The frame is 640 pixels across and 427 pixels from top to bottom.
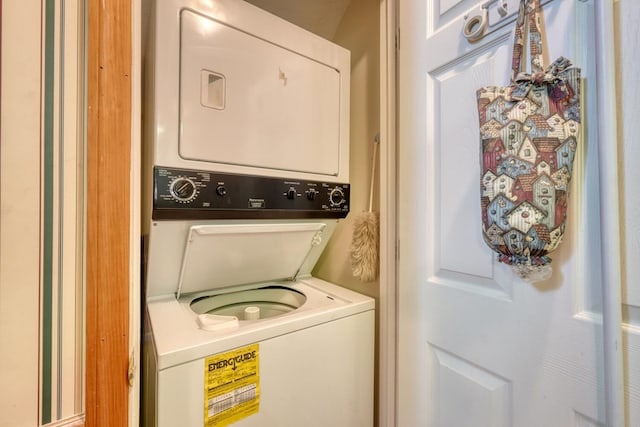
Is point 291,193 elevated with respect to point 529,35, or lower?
lower

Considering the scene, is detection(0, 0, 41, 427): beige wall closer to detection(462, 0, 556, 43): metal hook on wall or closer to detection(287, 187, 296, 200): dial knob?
detection(287, 187, 296, 200): dial knob

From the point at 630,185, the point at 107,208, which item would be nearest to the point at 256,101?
the point at 107,208

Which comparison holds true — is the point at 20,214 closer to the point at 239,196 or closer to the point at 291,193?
the point at 239,196

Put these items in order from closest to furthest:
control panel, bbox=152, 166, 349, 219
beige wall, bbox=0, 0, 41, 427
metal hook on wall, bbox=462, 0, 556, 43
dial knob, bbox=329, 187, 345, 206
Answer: beige wall, bbox=0, 0, 41, 427 → metal hook on wall, bbox=462, 0, 556, 43 → control panel, bbox=152, 166, 349, 219 → dial knob, bbox=329, 187, 345, 206

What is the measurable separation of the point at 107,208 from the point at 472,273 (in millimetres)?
1066

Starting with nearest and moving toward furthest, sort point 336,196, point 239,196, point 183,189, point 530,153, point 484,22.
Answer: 1. point 530,153
2. point 484,22
3. point 183,189
4. point 239,196
5. point 336,196

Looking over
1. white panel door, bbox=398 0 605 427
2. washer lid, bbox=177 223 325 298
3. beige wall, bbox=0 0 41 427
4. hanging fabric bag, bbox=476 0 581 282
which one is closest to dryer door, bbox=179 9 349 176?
washer lid, bbox=177 223 325 298

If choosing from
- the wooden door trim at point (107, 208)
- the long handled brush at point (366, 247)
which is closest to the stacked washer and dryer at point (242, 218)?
the long handled brush at point (366, 247)

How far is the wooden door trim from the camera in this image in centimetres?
57

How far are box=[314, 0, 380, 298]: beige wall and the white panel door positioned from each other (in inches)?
11.9

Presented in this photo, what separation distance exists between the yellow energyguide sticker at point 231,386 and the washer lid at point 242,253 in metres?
0.46

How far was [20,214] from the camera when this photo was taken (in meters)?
0.52

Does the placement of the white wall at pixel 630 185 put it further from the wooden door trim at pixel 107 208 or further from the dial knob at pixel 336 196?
the wooden door trim at pixel 107 208

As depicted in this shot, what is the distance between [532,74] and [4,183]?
1170 millimetres
